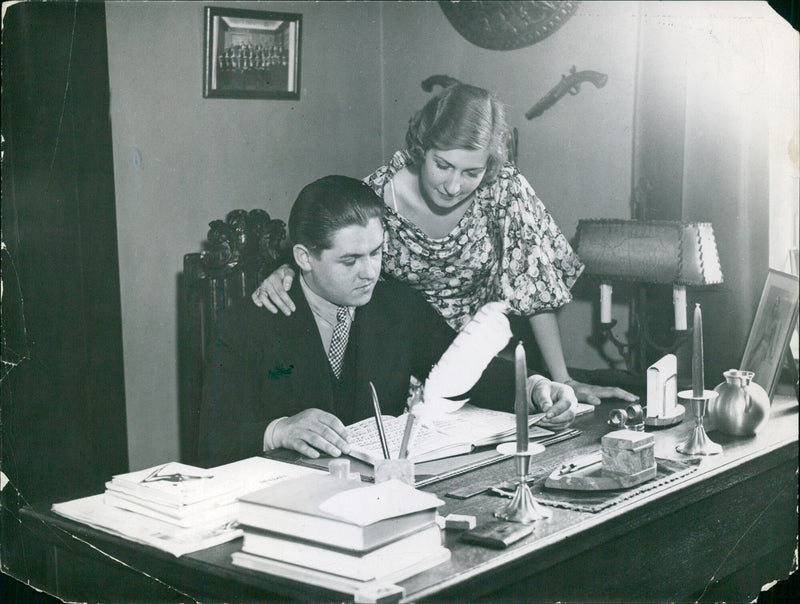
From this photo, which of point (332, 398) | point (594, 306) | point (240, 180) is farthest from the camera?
point (594, 306)

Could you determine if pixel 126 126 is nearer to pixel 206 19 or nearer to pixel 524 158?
pixel 206 19

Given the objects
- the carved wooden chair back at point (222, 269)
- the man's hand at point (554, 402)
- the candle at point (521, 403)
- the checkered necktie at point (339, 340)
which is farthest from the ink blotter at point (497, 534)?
the carved wooden chair back at point (222, 269)

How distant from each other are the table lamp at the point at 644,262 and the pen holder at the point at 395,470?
99 cm

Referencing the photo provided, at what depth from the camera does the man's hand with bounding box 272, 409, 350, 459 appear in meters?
1.87

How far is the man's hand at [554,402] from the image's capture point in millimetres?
2080

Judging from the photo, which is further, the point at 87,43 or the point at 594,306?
the point at 594,306

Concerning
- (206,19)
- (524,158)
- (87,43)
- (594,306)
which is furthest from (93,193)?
(594,306)

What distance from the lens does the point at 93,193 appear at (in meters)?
2.33

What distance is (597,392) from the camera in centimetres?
234

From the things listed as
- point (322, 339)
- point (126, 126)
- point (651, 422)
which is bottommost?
point (651, 422)

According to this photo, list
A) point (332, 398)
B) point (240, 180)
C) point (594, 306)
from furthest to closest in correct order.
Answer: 1. point (594, 306)
2. point (240, 180)
3. point (332, 398)

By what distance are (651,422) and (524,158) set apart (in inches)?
27.9

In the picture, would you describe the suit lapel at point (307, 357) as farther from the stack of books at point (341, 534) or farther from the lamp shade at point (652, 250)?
the lamp shade at point (652, 250)

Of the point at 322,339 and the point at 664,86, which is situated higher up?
the point at 664,86
